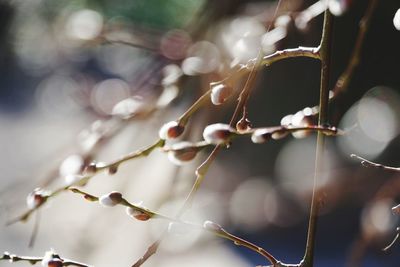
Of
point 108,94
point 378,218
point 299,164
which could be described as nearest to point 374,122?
point 299,164

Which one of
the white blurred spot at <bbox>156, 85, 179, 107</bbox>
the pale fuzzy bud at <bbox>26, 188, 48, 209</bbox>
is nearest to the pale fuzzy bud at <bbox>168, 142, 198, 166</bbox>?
the pale fuzzy bud at <bbox>26, 188, 48, 209</bbox>

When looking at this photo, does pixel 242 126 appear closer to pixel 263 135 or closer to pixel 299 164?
pixel 263 135

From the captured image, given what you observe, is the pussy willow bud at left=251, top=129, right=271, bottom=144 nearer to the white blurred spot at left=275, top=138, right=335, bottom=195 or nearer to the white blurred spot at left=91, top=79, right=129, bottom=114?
the white blurred spot at left=91, top=79, right=129, bottom=114

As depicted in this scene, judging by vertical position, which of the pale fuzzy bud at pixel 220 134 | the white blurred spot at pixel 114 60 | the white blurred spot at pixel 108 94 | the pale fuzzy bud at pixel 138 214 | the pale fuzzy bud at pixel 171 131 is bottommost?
the pale fuzzy bud at pixel 138 214

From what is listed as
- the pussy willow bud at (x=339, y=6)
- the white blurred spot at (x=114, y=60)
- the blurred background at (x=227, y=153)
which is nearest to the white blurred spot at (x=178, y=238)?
the blurred background at (x=227, y=153)

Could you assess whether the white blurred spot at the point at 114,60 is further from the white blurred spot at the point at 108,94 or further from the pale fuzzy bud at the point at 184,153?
the pale fuzzy bud at the point at 184,153

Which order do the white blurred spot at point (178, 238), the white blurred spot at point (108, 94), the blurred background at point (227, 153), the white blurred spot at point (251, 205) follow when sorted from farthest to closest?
the white blurred spot at point (251, 205) → the white blurred spot at point (178, 238) → the white blurred spot at point (108, 94) → the blurred background at point (227, 153)

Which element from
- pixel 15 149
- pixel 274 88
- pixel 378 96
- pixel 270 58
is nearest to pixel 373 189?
pixel 378 96

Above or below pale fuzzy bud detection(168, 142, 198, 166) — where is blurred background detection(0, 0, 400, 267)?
above
